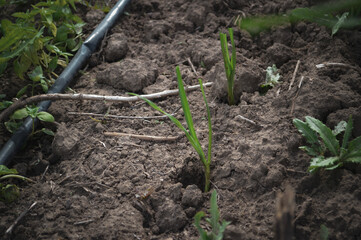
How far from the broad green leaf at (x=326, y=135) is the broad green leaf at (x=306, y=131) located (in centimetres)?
2

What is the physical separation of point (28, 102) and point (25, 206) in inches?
24.7

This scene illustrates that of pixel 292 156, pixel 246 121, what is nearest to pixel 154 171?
pixel 246 121

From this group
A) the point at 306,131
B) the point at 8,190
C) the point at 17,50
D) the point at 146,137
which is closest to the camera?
the point at 306,131

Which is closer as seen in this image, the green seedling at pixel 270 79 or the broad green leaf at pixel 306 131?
the broad green leaf at pixel 306 131

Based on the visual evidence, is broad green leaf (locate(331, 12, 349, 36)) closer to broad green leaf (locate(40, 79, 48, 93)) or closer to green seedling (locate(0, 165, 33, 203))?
broad green leaf (locate(40, 79, 48, 93))

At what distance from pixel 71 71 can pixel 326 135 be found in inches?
62.6

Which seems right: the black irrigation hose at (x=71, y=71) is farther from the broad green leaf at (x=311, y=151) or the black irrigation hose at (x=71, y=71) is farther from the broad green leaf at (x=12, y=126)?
the broad green leaf at (x=311, y=151)

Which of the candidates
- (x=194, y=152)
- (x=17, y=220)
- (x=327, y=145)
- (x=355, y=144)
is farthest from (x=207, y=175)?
(x=17, y=220)

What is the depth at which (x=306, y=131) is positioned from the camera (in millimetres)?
1524

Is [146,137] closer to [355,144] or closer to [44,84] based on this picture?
[44,84]

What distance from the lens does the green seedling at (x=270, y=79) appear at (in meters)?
1.94

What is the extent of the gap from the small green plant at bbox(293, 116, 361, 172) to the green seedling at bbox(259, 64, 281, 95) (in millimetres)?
428

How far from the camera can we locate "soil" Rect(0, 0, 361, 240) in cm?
145

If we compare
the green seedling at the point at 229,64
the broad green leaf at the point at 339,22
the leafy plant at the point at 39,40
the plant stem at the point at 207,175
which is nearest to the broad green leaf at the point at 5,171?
the leafy plant at the point at 39,40
